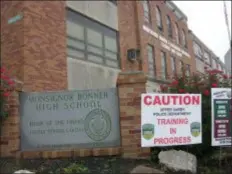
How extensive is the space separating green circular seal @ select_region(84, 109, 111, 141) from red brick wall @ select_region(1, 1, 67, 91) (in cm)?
458

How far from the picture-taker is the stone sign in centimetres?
667

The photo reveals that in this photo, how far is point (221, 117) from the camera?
21.0 ft

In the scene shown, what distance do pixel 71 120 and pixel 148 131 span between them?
179cm

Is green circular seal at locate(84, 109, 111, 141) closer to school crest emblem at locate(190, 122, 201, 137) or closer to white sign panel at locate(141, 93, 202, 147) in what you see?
white sign panel at locate(141, 93, 202, 147)

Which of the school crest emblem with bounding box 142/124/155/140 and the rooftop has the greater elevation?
the rooftop

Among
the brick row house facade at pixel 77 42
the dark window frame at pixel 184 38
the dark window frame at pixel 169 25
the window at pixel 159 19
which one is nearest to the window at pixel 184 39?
the dark window frame at pixel 184 38

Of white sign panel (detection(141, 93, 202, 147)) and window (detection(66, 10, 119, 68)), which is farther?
window (detection(66, 10, 119, 68))

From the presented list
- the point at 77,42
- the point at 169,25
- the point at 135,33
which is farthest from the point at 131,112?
the point at 169,25

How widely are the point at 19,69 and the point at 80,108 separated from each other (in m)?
4.86

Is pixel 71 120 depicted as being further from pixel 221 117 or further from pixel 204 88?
pixel 221 117

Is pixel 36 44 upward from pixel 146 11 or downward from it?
downward

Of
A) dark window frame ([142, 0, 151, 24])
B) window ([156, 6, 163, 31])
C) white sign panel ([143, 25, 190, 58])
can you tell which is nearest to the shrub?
white sign panel ([143, 25, 190, 58])

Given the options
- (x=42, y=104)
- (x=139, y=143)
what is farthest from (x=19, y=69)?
(x=139, y=143)

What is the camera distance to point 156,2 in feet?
72.6
